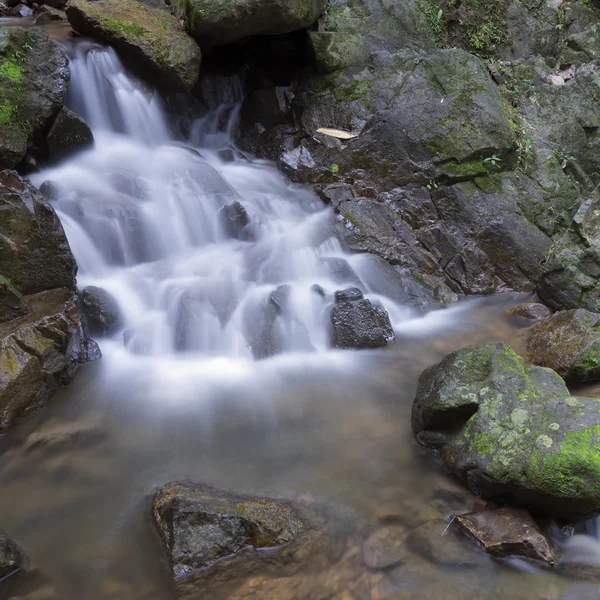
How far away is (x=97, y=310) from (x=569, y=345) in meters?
4.54

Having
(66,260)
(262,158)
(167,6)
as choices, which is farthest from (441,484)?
(167,6)

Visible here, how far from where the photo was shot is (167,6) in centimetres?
805

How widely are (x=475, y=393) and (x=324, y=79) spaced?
20.5 feet

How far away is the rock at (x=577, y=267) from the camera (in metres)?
6.15

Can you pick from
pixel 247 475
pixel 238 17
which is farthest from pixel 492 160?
pixel 247 475

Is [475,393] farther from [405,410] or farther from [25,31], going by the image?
[25,31]

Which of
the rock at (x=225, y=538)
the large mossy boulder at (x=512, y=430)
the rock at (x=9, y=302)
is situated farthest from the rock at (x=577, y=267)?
the rock at (x=9, y=302)

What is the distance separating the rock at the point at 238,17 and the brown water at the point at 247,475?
4.95 meters

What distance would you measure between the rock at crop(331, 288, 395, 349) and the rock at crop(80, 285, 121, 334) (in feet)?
7.42

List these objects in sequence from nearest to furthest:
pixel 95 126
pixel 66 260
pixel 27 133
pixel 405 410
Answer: pixel 405 410 < pixel 66 260 < pixel 27 133 < pixel 95 126

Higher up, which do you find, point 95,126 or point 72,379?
point 95,126

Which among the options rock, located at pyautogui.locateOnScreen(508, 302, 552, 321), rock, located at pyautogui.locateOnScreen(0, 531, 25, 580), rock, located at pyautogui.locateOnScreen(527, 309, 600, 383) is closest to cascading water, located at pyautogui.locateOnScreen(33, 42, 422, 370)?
rock, located at pyautogui.locateOnScreen(508, 302, 552, 321)

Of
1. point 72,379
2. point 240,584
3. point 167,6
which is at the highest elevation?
point 167,6

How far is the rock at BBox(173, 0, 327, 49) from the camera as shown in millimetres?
6887
